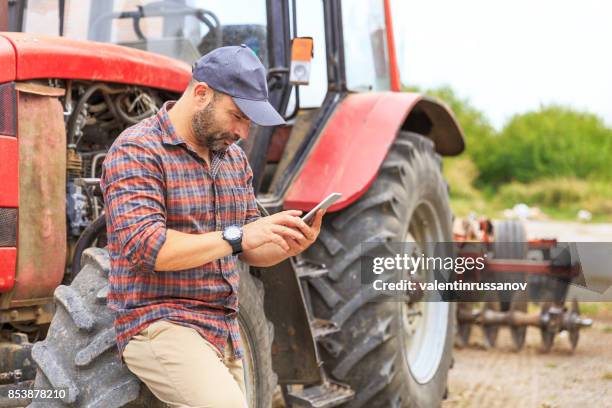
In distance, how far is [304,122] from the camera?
4.86 m

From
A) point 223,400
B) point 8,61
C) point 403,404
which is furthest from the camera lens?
point 403,404

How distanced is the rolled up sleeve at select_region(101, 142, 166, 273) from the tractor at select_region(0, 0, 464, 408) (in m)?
0.43

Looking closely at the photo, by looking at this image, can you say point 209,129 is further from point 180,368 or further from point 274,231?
point 180,368

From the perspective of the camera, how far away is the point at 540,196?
25.1 m

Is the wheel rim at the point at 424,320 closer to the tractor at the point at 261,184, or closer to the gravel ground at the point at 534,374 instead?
the tractor at the point at 261,184

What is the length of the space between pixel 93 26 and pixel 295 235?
2.13m

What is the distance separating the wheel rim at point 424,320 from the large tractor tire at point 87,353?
2350 millimetres

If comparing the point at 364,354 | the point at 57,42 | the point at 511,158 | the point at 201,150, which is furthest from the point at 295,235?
the point at 511,158

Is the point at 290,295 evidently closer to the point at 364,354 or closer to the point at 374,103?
the point at 364,354

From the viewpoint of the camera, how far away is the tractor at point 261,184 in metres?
3.28

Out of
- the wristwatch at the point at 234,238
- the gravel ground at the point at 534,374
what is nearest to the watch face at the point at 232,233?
the wristwatch at the point at 234,238

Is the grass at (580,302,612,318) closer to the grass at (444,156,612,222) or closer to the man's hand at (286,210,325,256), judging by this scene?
the man's hand at (286,210,325,256)

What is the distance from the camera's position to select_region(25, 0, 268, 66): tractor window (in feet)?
14.1

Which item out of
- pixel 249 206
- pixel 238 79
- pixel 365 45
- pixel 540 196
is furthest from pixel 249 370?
pixel 540 196
